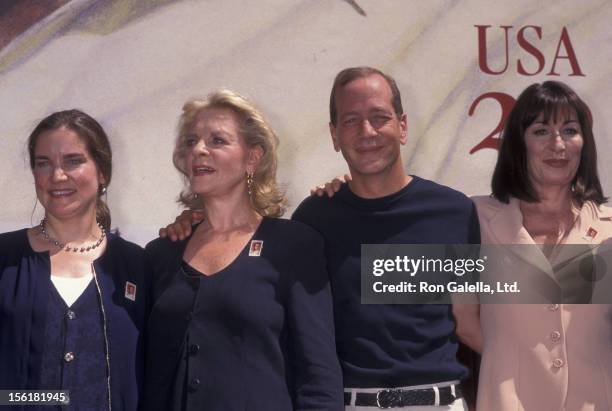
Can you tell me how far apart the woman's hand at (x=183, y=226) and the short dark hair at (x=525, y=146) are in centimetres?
83

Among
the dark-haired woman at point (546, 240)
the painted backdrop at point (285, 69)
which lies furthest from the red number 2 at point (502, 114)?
the dark-haired woman at point (546, 240)

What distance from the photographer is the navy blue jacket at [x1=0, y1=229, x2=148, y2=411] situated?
158 cm

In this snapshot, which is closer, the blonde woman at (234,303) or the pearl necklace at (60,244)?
the blonde woman at (234,303)

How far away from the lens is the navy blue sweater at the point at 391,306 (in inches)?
67.5

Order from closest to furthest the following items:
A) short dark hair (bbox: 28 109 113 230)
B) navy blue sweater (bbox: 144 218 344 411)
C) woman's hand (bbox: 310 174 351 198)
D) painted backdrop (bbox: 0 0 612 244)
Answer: navy blue sweater (bbox: 144 218 344 411), short dark hair (bbox: 28 109 113 230), woman's hand (bbox: 310 174 351 198), painted backdrop (bbox: 0 0 612 244)

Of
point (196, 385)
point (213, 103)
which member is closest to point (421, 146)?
point (213, 103)

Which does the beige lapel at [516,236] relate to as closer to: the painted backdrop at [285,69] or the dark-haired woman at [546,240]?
the dark-haired woman at [546,240]

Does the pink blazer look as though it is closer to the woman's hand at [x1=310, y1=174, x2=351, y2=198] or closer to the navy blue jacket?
the woman's hand at [x1=310, y1=174, x2=351, y2=198]

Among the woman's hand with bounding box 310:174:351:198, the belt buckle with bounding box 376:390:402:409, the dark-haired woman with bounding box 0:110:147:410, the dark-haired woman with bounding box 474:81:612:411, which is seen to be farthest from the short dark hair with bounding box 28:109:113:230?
the dark-haired woman with bounding box 474:81:612:411

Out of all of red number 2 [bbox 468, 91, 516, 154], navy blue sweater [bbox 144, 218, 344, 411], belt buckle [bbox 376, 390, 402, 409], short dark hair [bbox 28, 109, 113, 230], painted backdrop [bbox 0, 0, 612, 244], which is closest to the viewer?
navy blue sweater [bbox 144, 218, 344, 411]

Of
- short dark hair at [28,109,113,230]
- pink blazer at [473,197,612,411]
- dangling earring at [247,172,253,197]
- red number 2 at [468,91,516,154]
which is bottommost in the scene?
pink blazer at [473,197,612,411]

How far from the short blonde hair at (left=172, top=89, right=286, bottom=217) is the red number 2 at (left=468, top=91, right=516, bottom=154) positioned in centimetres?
89

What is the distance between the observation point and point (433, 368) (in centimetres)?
171

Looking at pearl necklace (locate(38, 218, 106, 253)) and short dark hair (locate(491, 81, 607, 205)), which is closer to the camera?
pearl necklace (locate(38, 218, 106, 253))
